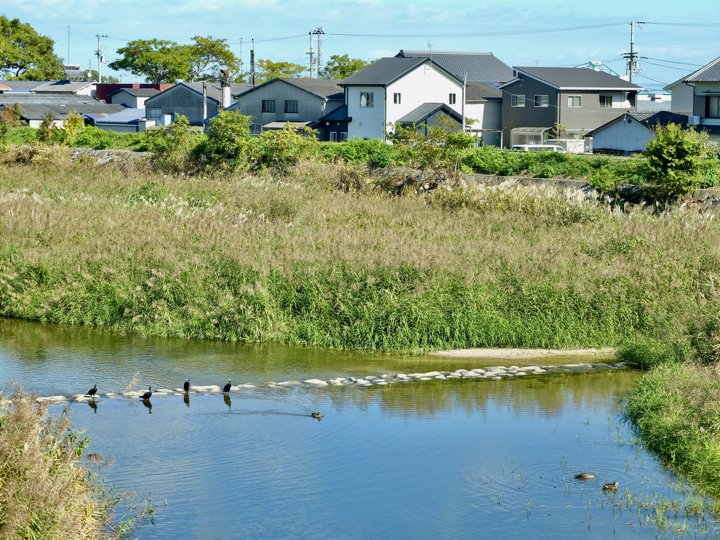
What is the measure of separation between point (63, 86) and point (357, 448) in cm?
8182

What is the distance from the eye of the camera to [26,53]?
93000mm

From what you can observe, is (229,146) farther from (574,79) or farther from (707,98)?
(574,79)

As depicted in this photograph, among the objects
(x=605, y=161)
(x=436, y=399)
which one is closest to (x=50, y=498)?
(x=436, y=399)

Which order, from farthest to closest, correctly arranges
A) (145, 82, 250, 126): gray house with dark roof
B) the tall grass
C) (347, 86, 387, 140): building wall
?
(145, 82, 250, 126): gray house with dark roof
(347, 86, 387, 140): building wall
the tall grass

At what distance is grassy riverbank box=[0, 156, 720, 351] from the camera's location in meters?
14.8

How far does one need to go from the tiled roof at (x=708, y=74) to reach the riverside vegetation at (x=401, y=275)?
25.4 meters

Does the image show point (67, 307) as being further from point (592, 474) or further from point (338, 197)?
A: point (592, 474)

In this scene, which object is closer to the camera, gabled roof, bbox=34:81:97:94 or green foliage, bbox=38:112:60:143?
green foliage, bbox=38:112:60:143

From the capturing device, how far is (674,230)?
1797cm

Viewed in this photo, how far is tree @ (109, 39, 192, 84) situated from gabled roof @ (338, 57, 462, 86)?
3398 cm

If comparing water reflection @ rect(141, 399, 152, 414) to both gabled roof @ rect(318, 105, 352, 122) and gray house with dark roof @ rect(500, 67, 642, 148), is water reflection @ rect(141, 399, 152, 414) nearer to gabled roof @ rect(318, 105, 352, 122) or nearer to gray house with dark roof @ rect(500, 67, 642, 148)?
gray house with dark roof @ rect(500, 67, 642, 148)

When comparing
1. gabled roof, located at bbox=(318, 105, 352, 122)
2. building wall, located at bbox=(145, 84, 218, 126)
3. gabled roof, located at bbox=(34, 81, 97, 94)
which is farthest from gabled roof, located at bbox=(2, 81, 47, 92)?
gabled roof, located at bbox=(318, 105, 352, 122)

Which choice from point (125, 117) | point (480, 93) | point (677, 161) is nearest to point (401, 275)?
point (677, 161)

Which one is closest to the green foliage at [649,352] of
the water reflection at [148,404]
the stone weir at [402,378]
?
the stone weir at [402,378]
